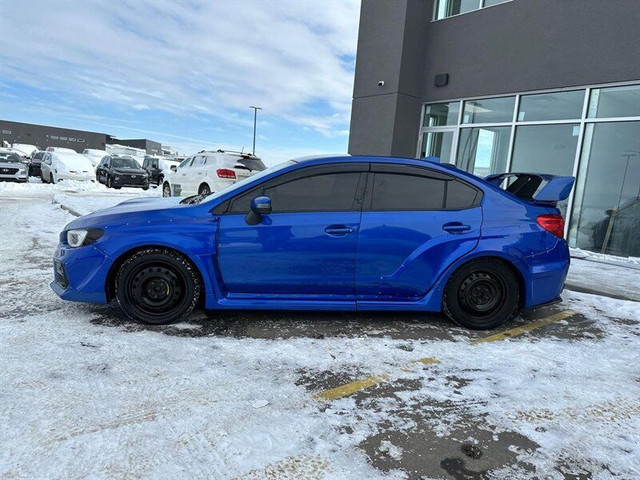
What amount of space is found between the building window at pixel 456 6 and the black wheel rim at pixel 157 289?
31.1 feet

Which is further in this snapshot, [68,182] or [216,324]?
[68,182]

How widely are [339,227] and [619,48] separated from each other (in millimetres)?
7285

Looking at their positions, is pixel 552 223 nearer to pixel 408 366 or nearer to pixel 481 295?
pixel 481 295

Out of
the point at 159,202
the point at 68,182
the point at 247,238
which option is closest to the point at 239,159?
the point at 159,202

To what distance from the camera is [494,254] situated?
393 centimetres

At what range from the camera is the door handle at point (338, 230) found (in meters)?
3.78

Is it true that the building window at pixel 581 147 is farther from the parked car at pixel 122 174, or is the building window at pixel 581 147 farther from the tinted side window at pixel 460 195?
the parked car at pixel 122 174

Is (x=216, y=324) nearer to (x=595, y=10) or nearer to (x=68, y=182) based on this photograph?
(x=595, y=10)

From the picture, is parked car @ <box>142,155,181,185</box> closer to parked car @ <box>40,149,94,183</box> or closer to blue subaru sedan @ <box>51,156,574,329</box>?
parked car @ <box>40,149,94,183</box>

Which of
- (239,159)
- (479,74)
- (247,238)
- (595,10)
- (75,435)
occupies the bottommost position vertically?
(75,435)

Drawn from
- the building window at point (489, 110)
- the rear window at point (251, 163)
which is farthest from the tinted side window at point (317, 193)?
the rear window at point (251, 163)

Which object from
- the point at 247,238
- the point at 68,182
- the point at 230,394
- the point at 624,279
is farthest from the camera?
the point at 68,182

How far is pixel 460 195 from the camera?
13.1 ft

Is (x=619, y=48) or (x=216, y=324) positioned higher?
(x=619, y=48)
